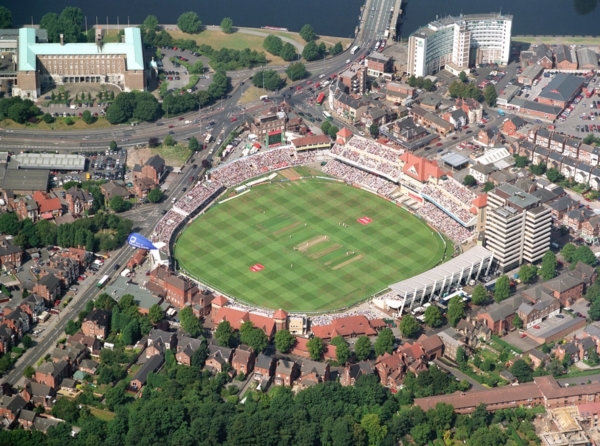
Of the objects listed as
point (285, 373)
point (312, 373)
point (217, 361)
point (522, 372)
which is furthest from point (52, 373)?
point (522, 372)

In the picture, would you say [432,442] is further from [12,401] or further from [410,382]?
[12,401]

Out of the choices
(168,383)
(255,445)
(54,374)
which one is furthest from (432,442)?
(54,374)

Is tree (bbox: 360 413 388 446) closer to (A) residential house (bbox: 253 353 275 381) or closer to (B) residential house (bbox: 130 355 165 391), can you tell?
(A) residential house (bbox: 253 353 275 381)

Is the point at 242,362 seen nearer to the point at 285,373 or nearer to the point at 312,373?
the point at 285,373

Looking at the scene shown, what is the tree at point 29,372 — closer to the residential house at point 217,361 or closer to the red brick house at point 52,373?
the red brick house at point 52,373

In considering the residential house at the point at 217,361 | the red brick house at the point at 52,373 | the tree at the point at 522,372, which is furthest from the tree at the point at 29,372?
the tree at the point at 522,372

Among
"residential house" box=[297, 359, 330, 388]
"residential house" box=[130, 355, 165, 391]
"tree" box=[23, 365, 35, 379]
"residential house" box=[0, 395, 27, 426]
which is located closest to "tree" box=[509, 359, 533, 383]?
"residential house" box=[297, 359, 330, 388]
